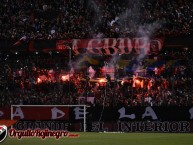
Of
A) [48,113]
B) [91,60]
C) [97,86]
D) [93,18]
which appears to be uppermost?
[93,18]

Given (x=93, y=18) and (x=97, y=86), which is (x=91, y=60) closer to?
(x=93, y=18)

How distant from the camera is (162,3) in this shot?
130 ft

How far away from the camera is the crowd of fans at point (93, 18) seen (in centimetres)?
3775

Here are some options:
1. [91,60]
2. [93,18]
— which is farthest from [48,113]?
[93,18]

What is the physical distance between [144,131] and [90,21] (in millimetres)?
13212

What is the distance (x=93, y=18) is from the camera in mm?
40719

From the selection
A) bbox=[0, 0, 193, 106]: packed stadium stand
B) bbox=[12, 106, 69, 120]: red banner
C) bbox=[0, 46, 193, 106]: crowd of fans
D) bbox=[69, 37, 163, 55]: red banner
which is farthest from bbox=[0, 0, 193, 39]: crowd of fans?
bbox=[12, 106, 69, 120]: red banner

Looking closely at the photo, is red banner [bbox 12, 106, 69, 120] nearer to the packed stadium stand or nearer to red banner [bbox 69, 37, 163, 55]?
the packed stadium stand

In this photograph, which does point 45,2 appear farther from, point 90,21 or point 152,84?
point 152,84

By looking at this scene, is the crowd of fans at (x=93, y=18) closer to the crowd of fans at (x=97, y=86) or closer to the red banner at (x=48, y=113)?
the crowd of fans at (x=97, y=86)

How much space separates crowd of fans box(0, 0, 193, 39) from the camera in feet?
124

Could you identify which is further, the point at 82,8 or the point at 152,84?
the point at 82,8

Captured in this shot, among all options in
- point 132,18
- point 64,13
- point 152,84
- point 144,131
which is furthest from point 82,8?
point 144,131

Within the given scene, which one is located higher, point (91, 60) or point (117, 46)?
point (117, 46)
